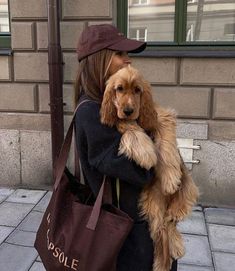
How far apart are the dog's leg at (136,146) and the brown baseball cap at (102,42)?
335mm

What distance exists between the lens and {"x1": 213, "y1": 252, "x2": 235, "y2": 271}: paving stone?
3.37 m

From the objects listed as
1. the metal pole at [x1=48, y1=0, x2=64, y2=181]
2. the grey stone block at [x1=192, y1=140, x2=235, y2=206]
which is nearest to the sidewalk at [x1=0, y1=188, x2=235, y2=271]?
the grey stone block at [x1=192, y1=140, x2=235, y2=206]

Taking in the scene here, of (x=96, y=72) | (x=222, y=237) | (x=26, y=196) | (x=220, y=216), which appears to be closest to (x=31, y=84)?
(x=26, y=196)

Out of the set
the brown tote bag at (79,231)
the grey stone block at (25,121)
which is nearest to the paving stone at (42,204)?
the grey stone block at (25,121)

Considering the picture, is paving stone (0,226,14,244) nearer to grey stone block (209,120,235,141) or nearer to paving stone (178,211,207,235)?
paving stone (178,211,207,235)

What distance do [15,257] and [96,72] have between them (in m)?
2.39

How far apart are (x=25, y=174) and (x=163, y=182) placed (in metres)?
3.84

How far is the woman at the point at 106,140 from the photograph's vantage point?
5.35 ft

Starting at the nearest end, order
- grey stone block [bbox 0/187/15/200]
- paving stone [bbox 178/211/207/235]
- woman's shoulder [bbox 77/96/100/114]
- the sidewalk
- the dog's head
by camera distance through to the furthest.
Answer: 1. the dog's head
2. woman's shoulder [bbox 77/96/100/114]
3. the sidewalk
4. paving stone [bbox 178/211/207/235]
5. grey stone block [bbox 0/187/15/200]

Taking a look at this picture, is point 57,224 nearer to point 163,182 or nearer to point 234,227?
point 163,182

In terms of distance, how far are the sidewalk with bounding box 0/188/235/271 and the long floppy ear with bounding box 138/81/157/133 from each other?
206cm

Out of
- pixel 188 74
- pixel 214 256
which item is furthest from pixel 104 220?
pixel 188 74

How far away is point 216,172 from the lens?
4.70m

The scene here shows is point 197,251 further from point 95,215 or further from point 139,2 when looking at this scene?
point 139,2
